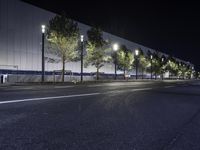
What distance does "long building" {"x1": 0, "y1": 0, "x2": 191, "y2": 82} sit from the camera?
46.1 m

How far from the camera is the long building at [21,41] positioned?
151ft

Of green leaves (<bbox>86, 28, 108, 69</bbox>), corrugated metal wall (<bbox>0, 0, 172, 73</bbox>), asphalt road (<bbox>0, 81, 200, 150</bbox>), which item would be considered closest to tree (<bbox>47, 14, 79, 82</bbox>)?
corrugated metal wall (<bbox>0, 0, 172, 73</bbox>)

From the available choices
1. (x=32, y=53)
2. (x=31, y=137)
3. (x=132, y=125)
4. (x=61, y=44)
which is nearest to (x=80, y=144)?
(x=31, y=137)

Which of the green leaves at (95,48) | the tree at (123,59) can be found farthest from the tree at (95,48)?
the tree at (123,59)

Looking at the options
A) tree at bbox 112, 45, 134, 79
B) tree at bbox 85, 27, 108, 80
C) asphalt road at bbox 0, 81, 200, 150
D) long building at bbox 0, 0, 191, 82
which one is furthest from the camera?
tree at bbox 112, 45, 134, 79

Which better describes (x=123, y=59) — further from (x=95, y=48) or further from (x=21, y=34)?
(x=21, y=34)

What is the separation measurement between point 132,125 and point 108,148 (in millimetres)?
2500

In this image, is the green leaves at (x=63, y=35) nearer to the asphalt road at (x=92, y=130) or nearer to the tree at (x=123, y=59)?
the tree at (x=123, y=59)

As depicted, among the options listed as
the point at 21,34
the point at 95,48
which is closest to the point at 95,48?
the point at 95,48

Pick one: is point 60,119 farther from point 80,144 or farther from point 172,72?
point 172,72

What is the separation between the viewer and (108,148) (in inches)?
216

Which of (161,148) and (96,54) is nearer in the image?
(161,148)

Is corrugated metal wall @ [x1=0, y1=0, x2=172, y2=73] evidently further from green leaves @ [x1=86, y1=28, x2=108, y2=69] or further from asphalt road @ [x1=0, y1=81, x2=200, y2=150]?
asphalt road @ [x1=0, y1=81, x2=200, y2=150]

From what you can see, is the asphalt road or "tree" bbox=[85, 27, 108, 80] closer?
the asphalt road
